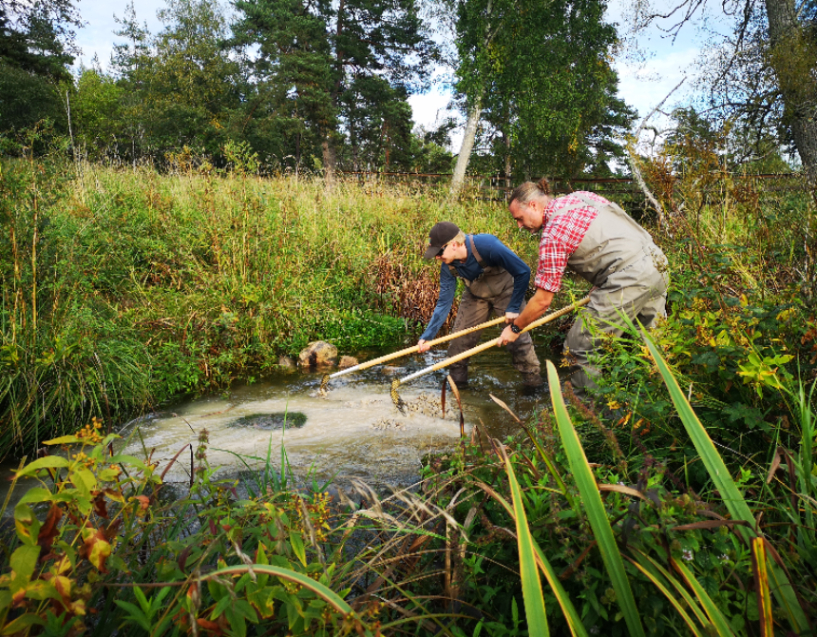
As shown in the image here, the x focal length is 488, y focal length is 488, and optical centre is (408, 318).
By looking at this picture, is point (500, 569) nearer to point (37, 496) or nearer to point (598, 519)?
point (598, 519)

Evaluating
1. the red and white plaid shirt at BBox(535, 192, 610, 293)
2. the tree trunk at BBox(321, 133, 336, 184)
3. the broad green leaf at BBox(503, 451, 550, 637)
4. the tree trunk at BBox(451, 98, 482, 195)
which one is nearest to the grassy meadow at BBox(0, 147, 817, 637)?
the broad green leaf at BBox(503, 451, 550, 637)

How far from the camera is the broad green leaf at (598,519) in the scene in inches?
39.3

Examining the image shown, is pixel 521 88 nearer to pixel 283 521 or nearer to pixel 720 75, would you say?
pixel 720 75

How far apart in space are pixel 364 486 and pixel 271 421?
258cm

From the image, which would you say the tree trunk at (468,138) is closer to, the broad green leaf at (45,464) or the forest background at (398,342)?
the forest background at (398,342)

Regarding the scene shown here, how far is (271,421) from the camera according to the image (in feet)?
14.6

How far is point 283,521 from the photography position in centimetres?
132

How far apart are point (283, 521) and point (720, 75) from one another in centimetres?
1256

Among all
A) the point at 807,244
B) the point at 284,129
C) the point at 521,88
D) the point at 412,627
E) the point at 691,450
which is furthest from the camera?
the point at 284,129

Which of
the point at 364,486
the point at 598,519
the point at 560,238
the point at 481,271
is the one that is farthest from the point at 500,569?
the point at 481,271

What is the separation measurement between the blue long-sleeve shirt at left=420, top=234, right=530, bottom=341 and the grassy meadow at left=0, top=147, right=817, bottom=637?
1.32 meters

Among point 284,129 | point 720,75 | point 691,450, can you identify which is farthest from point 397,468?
point 284,129

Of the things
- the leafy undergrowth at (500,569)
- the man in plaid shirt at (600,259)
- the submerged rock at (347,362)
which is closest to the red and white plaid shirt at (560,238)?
the man in plaid shirt at (600,259)

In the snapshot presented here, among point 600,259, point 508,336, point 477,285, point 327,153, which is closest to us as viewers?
point 600,259
